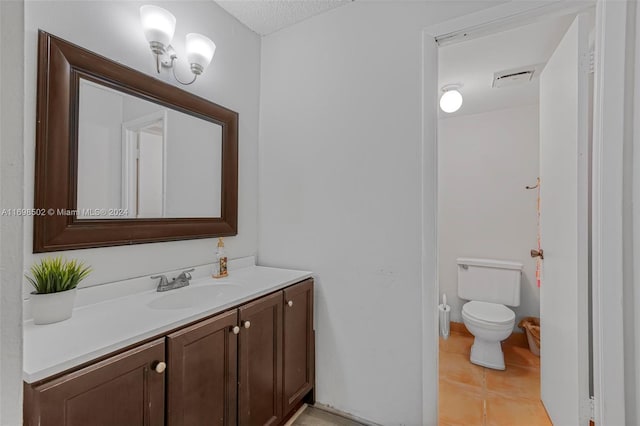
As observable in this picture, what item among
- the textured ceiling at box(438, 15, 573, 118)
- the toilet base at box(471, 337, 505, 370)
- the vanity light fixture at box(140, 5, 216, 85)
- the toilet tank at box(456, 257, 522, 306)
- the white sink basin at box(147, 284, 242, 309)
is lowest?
the toilet base at box(471, 337, 505, 370)

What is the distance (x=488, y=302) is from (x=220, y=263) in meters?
2.43

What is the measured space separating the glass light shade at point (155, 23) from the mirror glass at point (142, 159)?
11.3 inches

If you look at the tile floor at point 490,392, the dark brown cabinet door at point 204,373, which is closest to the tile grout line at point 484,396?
the tile floor at point 490,392

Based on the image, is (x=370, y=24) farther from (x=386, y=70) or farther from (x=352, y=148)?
(x=352, y=148)

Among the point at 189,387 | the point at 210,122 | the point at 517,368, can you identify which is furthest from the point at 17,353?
the point at 517,368

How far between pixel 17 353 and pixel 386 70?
69.3 inches

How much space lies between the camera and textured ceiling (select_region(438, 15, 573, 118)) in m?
1.65

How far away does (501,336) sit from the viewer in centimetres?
217

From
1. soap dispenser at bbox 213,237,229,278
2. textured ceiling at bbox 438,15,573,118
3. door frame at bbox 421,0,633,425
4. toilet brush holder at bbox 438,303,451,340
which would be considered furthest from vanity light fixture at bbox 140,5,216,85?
toilet brush holder at bbox 438,303,451,340

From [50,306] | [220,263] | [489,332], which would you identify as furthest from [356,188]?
[489,332]

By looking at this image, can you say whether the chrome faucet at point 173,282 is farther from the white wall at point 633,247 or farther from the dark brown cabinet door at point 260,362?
the white wall at point 633,247

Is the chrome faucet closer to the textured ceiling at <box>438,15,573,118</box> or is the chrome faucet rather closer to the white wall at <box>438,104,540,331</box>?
the textured ceiling at <box>438,15,573,118</box>

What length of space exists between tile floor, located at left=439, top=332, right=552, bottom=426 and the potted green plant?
1989mm

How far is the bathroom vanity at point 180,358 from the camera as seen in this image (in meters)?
0.75
